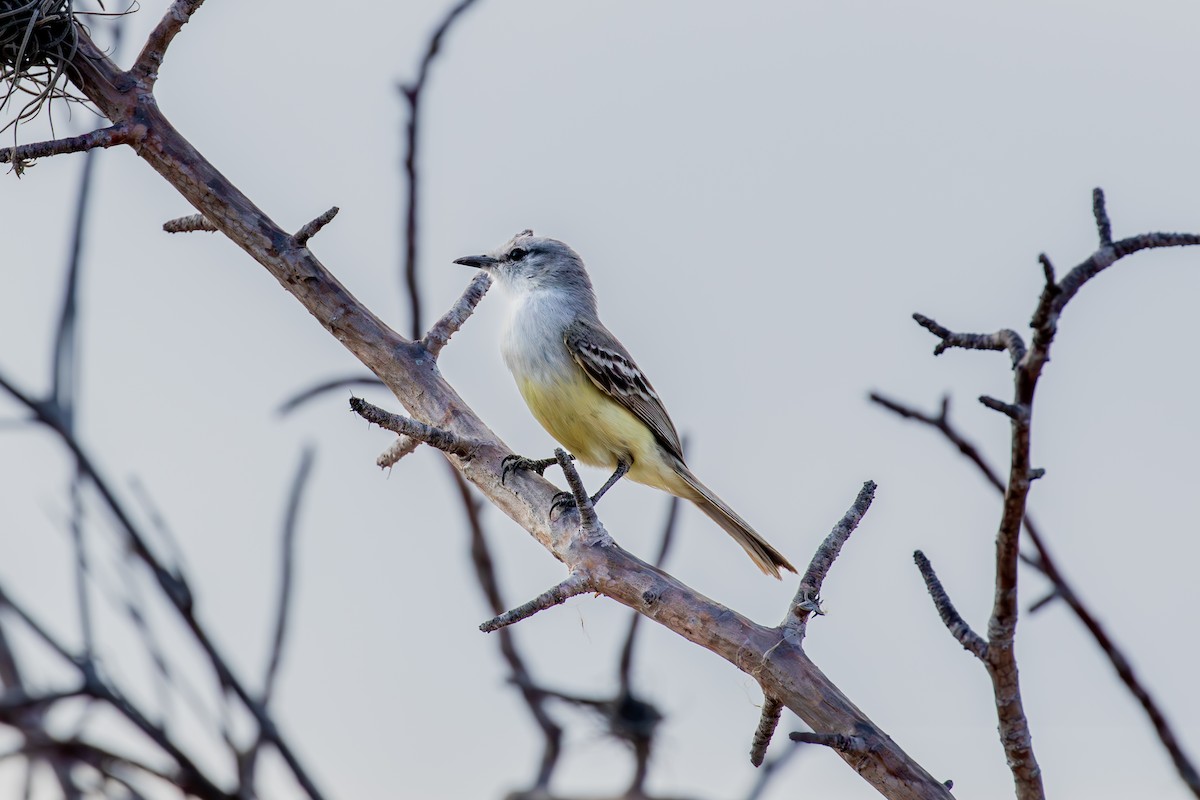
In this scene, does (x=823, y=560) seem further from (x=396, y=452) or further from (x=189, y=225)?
(x=189, y=225)

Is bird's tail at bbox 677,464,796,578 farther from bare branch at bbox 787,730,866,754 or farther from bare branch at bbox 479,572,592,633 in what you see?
bare branch at bbox 787,730,866,754

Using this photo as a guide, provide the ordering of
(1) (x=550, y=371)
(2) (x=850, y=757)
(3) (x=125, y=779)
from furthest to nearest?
(1) (x=550, y=371)
(2) (x=850, y=757)
(3) (x=125, y=779)

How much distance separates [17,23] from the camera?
503cm

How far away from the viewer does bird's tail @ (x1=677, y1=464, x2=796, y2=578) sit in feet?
21.5

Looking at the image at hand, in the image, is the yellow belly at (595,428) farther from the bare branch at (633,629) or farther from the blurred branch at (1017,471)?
the blurred branch at (1017,471)

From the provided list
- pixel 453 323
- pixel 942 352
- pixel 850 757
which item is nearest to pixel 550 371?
pixel 453 323

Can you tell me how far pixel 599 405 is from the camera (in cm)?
695

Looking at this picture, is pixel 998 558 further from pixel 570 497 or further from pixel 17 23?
pixel 17 23

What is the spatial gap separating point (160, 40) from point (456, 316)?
1.54 m

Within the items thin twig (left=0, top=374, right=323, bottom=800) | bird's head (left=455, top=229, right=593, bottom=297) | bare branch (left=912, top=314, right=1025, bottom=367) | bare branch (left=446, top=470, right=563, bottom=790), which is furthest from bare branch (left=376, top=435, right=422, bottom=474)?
bare branch (left=912, top=314, right=1025, bottom=367)

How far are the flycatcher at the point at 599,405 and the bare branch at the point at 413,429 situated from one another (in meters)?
2.03

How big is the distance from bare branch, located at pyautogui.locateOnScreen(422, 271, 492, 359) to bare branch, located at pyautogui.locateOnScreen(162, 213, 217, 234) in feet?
3.06

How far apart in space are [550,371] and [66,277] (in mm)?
2847

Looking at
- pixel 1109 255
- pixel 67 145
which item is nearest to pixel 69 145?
pixel 67 145
